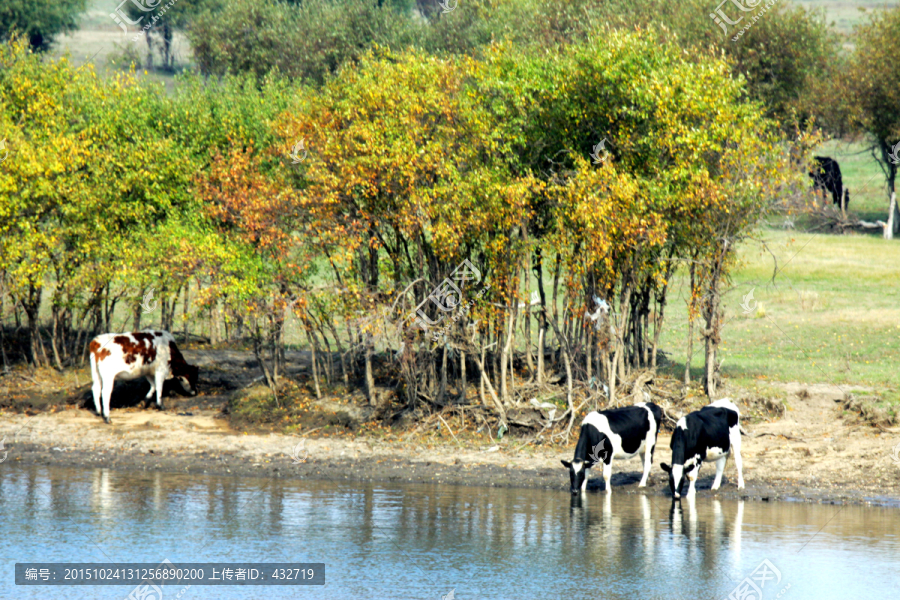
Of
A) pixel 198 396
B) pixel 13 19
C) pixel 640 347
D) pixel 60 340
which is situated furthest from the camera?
pixel 13 19

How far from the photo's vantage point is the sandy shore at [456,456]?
54.4 feet

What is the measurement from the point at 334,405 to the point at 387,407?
4.14 ft

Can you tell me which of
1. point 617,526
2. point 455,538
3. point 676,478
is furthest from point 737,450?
point 455,538

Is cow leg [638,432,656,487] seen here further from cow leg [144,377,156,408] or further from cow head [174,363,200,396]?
cow leg [144,377,156,408]

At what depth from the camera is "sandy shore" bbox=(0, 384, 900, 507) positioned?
1658 cm

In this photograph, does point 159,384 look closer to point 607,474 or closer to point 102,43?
point 607,474

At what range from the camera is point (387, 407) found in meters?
21.2

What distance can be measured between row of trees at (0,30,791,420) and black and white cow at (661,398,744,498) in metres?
3.63

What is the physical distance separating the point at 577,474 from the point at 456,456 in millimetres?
3305

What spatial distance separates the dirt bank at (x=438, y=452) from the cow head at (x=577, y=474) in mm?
629

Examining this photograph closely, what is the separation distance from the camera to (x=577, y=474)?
15938 mm

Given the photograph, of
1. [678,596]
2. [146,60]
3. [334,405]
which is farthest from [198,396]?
[146,60]

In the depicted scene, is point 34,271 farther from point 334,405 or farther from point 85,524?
point 85,524

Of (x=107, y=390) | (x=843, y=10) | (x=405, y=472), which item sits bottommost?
(x=405, y=472)
